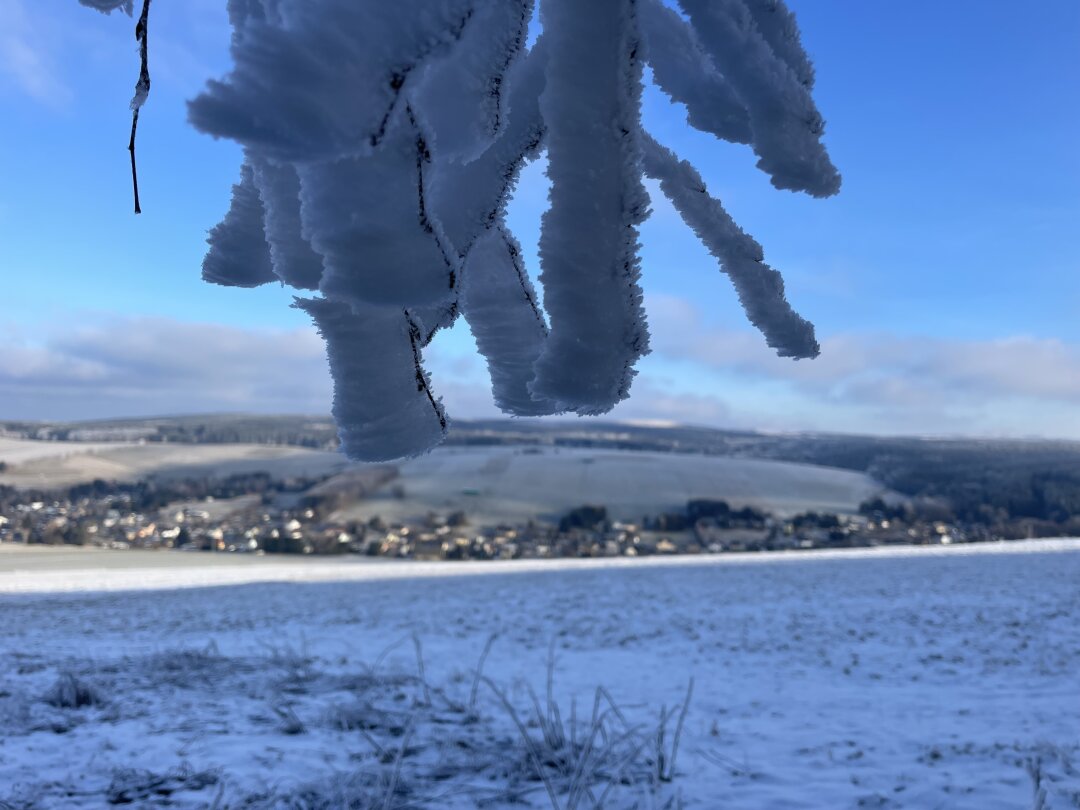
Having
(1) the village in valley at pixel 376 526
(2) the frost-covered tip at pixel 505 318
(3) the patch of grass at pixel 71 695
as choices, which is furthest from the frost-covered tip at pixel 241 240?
(1) the village in valley at pixel 376 526

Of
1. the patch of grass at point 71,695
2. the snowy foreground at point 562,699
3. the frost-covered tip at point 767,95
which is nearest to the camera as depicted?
the frost-covered tip at point 767,95

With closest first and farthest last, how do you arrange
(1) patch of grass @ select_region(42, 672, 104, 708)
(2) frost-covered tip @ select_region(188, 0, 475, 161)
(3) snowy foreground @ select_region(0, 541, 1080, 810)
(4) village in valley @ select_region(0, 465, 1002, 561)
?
(2) frost-covered tip @ select_region(188, 0, 475, 161), (3) snowy foreground @ select_region(0, 541, 1080, 810), (1) patch of grass @ select_region(42, 672, 104, 708), (4) village in valley @ select_region(0, 465, 1002, 561)

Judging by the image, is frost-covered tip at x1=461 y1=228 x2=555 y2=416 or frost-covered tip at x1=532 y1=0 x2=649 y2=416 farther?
frost-covered tip at x1=461 y1=228 x2=555 y2=416

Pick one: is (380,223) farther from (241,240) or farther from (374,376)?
(241,240)

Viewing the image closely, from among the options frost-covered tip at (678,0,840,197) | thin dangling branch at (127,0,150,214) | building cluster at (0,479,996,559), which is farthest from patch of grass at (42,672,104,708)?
building cluster at (0,479,996,559)

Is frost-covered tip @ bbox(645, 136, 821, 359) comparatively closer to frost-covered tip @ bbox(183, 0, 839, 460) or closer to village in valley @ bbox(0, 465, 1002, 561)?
frost-covered tip @ bbox(183, 0, 839, 460)

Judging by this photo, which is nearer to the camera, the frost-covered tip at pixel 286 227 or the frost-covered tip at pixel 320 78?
the frost-covered tip at pixel 320 78

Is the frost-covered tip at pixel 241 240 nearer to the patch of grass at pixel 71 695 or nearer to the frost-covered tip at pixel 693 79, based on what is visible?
the frost-covered tip at pixel 693 79

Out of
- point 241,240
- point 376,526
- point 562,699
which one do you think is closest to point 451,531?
point 376,526

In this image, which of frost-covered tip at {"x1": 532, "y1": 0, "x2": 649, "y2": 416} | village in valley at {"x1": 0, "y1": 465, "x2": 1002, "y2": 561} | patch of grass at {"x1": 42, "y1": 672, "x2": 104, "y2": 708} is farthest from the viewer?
village in valley at {"x1": 0, "y1": 465, "x2": 1002, "y2": 561}
